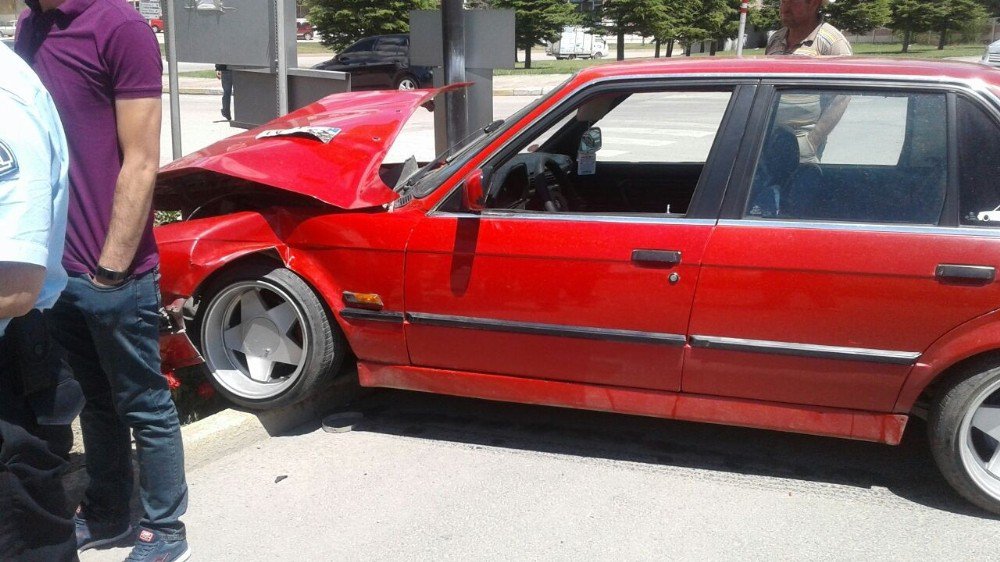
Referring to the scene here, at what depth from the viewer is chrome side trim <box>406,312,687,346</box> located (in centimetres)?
362

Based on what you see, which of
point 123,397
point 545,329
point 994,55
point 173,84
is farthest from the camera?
point 994,55

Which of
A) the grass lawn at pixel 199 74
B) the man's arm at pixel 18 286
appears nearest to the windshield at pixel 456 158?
the man's arm at pixel 18 286

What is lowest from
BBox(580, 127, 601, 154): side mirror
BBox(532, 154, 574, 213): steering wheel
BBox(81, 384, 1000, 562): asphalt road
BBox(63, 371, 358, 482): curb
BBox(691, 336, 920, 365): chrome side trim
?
BBox(81, 384, 1000, 562): asphalt road

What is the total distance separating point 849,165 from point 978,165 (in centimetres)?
54

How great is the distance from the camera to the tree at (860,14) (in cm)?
4253

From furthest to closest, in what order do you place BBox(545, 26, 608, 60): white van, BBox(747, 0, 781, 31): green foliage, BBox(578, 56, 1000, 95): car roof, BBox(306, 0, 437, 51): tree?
1. BBox(545, 26, 608, 60): white van
2. BBox(747, 0, 781, 31): green foliage
3. BBox(306, 0, 437, 51): tree
4. BBox(578, 56, 1000, 95): car roof

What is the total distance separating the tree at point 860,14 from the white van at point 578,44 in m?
10.4

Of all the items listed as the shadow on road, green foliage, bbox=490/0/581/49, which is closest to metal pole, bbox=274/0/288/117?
the shadow on road

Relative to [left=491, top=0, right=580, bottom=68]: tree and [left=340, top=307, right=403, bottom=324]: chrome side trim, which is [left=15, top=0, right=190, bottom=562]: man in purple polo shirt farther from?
[left=491, top=0, right=580, bottom=68]: tree

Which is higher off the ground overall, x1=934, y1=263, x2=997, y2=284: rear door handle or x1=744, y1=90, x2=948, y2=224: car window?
x1=744, y1=90, x2=948, y2=224: car window

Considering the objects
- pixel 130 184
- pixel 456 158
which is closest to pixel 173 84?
pixel 456 158

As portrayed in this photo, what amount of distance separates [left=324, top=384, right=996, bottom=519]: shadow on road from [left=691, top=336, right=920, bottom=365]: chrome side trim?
639 millimetres

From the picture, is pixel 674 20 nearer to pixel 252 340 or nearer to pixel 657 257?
pixel 252 340

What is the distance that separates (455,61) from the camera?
21.1 ft
